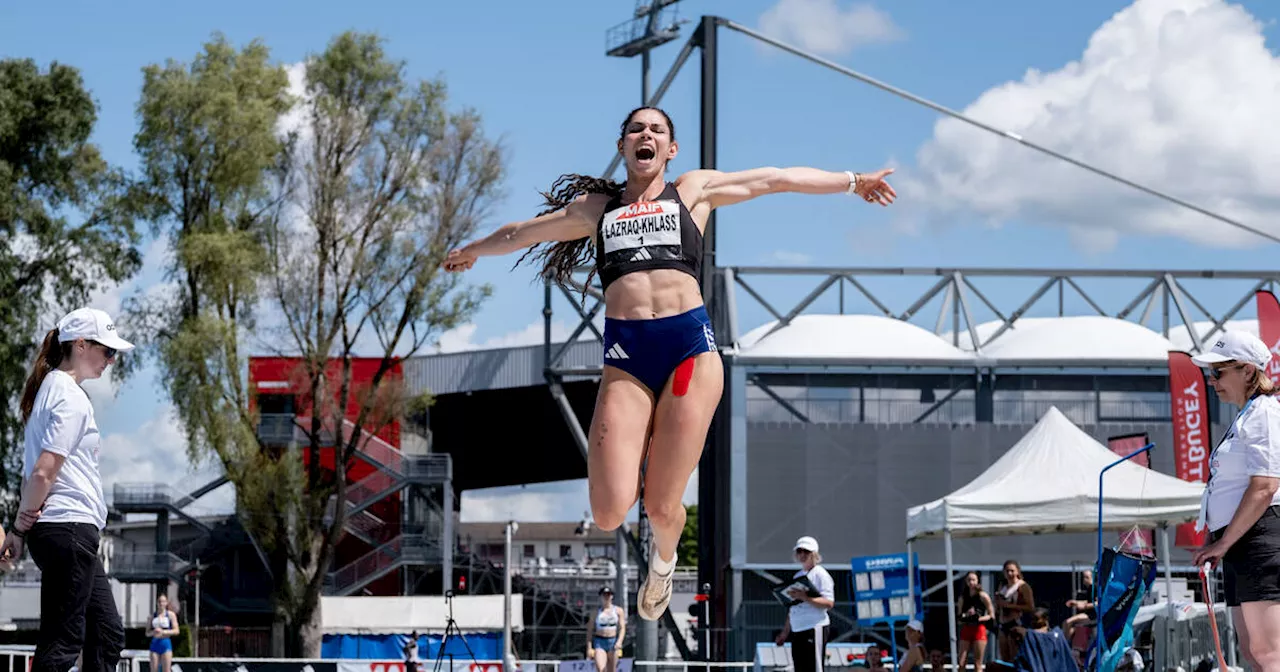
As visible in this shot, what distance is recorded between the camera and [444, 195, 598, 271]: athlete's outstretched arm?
22.2 ft

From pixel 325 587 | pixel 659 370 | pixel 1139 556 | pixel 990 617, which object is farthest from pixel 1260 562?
pixel 325 587

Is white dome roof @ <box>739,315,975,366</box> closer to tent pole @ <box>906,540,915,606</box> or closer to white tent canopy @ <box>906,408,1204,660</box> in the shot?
tent pole @ <box>906,540,915,606</box>

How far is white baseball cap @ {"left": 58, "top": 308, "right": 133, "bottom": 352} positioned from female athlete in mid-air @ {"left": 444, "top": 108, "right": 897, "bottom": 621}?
59.0 inches

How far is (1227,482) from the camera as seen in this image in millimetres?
6781

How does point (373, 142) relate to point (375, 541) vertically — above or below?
above

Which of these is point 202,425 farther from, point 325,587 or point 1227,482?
point 1227,482

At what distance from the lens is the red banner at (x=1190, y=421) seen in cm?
1881

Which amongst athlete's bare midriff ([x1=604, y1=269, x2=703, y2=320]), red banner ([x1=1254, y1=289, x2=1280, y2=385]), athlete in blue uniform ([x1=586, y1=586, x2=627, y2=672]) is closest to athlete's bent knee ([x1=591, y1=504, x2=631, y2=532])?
athlete's bare midriff ([x1=604, y1=269, x2=703, y2=320])

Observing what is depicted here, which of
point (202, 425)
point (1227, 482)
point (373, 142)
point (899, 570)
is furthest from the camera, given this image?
point (373, 142)

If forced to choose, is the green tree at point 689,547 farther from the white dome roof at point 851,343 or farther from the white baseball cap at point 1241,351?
the white baseball cap at point 1241,351

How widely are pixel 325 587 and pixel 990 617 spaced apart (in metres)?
29.5

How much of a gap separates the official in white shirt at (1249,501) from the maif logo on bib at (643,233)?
243 cm

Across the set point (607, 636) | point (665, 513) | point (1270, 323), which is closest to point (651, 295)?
point (665, 513)

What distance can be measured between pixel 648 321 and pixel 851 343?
2986 centimetres
